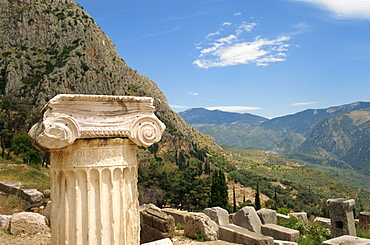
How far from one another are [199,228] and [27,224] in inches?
203

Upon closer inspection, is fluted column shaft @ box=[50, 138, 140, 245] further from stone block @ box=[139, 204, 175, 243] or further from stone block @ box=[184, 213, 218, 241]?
stone block @ box=[184, 213, 218, 241]

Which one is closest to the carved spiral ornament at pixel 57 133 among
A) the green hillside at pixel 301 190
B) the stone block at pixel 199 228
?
the stone block at pixel 199 228

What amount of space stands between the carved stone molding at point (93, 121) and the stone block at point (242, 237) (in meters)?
5.10

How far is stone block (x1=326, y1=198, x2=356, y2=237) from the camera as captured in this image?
373 inches

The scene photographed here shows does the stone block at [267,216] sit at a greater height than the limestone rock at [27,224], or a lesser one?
lesser

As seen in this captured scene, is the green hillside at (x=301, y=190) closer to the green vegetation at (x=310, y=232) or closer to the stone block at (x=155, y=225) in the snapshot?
the green vegetation at (x=310, y=232)

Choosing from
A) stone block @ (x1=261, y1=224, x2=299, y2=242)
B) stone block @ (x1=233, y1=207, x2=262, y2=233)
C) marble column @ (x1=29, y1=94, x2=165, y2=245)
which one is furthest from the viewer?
stone block @ (x1=233, y1=207, x2=262, y2=233)

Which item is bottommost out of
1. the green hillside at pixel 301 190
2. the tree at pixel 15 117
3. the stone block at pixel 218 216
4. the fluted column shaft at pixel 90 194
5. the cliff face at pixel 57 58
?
the green hillside at pixel 301 190

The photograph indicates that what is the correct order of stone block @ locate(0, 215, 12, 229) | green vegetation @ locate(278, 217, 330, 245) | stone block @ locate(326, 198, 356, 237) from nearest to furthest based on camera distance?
stone block @ locate(0, 215, 12, 229) → stone block @ locate(326, 198, 356, 237) → green vegetation @ locate(278, 217, 330, 245)

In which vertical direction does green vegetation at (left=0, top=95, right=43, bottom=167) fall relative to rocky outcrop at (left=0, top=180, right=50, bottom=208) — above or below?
above

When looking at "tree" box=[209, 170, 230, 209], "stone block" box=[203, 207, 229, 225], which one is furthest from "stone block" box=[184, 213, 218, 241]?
"tree" box=[209, 170, 230, 209]

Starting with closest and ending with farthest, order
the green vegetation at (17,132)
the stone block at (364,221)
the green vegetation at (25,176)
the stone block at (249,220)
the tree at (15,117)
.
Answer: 1. the stone block at (249,220)
2. the stone block at (364,221)
3. the green vegetation at (25,176)
4. the green vegetation at (17,132)
5. the tree at (15,117)

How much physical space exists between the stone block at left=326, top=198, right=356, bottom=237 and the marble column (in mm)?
8313

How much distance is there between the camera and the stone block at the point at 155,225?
8.20 m
